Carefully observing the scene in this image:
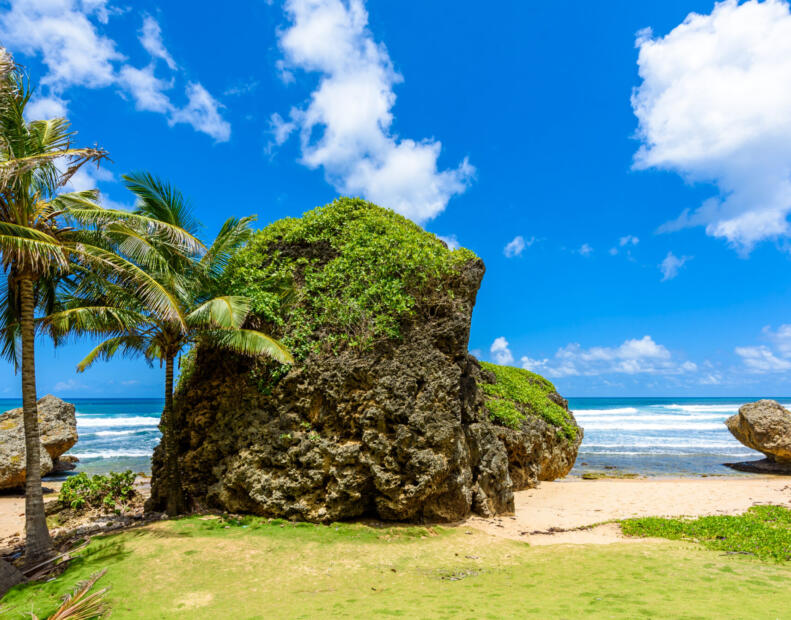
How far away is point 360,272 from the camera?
1127cm

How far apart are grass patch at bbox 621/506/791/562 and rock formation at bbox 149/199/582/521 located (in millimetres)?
3452

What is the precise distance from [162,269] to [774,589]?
11.9 metres

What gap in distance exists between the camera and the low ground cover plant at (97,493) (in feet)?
37.5

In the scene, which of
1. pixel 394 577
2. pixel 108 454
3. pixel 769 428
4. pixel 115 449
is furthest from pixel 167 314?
pixel 115 449

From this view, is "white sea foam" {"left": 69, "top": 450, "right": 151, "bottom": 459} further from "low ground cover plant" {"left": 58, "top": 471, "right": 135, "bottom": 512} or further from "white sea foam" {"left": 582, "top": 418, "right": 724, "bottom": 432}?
"white sea foam" {"left": 582, "top": 418, "right": 724, "bottom": 432}

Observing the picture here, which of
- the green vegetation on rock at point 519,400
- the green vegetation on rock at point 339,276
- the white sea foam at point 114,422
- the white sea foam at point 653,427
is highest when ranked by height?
the green vegetation on rock at point 339,276

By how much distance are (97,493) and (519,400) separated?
1417 cm

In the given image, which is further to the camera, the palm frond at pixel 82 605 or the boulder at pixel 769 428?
the boulder at pixel 769 428

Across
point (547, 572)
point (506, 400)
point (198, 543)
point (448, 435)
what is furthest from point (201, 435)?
point (506, 400)

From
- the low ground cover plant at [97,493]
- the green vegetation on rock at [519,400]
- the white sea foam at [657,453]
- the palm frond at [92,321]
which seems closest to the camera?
the palm frond at [92,321]

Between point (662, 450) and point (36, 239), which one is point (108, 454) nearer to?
point (36, 239)

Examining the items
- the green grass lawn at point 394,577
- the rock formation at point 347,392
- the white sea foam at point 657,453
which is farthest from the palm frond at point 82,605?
the white sea foam at point 657,453

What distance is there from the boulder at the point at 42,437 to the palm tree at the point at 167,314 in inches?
371

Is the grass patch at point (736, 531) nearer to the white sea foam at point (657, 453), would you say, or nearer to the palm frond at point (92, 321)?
the palm frond at point (92, 321)
